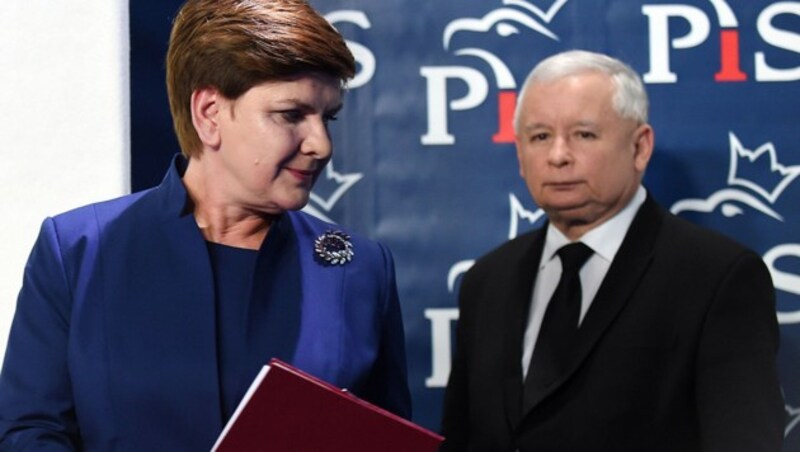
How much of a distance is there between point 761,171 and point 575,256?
547mm

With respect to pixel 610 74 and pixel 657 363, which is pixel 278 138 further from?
pixel 610 74

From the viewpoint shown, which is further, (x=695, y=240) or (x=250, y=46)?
(x=695, y=240)

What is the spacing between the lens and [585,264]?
2.31 metres

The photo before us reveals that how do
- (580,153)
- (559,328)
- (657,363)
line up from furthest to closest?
(580,153) → (559,328) → (657,363)

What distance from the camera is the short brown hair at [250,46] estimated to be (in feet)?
4.99

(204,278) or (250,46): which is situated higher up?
(250,46)

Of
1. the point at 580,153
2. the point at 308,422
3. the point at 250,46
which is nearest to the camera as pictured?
the point at 308,422

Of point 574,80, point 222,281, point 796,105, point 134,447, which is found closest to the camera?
point 134,447

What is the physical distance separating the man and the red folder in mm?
809

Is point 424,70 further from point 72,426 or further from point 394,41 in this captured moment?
point 72,426

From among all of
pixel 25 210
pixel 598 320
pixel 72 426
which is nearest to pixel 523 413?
pixel 598 320

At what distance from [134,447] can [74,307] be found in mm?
200

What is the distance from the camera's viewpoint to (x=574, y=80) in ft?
7.75

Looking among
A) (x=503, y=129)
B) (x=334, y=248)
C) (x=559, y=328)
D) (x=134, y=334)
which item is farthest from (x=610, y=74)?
(x=134, y=334)
